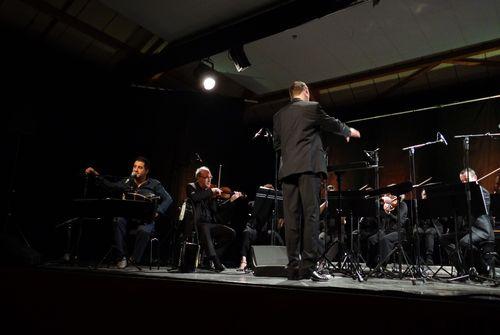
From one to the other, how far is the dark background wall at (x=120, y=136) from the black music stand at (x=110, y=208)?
2008 millimetres

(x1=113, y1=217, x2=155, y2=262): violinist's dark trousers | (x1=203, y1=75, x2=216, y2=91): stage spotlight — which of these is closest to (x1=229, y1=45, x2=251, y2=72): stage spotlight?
(x1=203, y1=75, x2=216, y2=91): stage spotlight

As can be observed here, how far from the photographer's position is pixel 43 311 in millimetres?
2648

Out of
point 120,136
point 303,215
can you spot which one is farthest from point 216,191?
point 120,136

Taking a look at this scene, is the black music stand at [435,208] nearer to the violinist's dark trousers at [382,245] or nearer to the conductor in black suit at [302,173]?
the violinist's dark trousers at [382,245]

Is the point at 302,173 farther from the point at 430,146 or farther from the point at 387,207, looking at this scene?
the point at 430,146

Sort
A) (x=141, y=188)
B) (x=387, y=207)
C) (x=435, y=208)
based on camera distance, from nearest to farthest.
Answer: (x=435, y=208) → (x=141, y=188) → (x=387, y=207)

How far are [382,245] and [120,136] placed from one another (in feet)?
16.1

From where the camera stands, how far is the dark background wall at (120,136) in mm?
6199

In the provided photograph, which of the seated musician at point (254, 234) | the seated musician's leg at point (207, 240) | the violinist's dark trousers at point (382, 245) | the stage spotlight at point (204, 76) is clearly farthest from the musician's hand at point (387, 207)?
the stage spotlight at point (204, 76)

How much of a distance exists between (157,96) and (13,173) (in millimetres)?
2989

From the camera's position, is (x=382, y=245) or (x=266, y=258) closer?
(x=266, y=258)


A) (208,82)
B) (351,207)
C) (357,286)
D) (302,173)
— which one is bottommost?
(357,286)

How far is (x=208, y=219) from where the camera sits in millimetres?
5207

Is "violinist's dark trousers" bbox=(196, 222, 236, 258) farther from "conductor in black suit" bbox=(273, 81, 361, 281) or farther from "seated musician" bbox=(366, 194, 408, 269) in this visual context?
"seated musician" bbox=(366, 194, 408, 269)
